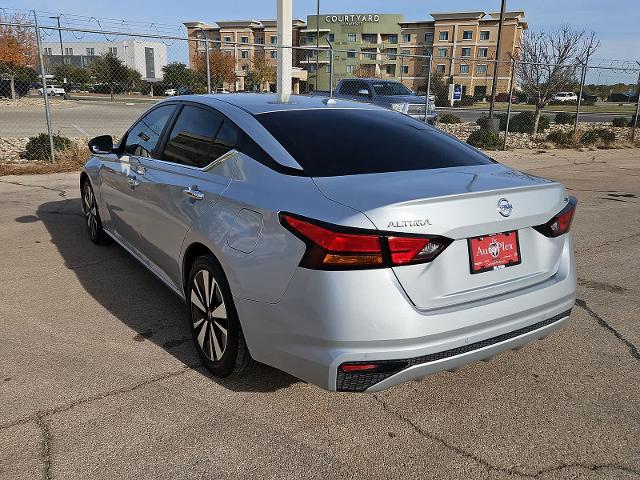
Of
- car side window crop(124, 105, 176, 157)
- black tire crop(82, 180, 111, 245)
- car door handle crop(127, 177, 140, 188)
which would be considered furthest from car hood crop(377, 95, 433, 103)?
car door handle crop(127, 177, 140, 188)

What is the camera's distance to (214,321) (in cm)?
298

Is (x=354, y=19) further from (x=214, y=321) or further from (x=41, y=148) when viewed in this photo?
(x=214, y=321)

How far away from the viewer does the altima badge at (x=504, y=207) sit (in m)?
2.46

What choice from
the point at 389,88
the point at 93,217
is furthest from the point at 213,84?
the point at 93,217

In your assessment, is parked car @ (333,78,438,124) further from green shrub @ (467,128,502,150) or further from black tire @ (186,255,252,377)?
black tire @ (186,255,252,377)

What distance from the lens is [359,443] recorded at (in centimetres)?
255

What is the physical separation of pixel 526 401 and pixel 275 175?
5.97 ft

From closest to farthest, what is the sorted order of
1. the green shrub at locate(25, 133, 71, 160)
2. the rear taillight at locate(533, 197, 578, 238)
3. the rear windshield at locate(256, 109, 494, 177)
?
the rear taillight at locate(533, 197, 578, 238), the rear windshield at locate(256, 109, 494, 177), the green shrub at locate(25, 133, 71, 160)

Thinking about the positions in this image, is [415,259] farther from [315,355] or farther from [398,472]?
[398,472]

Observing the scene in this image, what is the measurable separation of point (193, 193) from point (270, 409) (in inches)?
50.5

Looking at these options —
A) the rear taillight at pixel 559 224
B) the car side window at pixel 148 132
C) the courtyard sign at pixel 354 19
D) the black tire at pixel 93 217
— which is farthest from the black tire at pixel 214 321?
the courtyard sign at pixel 354 19

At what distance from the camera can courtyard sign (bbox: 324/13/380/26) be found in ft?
274

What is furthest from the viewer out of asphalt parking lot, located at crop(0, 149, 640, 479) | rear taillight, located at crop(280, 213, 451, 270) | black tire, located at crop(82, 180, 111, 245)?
black tire, located at crop(82, 180, 111, 245)

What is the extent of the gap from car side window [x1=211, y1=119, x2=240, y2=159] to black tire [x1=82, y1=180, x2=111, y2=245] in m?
2.60
